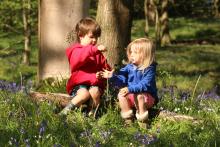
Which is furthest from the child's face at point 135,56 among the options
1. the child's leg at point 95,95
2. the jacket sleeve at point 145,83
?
the child's leg at point 95,95

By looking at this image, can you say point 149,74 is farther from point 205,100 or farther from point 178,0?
point 178,0

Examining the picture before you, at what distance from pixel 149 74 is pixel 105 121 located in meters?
0.69

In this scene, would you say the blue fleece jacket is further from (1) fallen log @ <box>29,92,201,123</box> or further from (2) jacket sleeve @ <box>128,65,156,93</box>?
(1) fallen log @ <box>29,92,201,123</box>

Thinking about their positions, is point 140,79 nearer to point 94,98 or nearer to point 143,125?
point 143,125

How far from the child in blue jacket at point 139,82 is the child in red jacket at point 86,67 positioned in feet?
0.77

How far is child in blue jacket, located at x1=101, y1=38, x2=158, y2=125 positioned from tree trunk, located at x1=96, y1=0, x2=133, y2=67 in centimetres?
278

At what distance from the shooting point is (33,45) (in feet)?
85.6

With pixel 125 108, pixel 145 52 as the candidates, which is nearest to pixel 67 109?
pixel 125 108

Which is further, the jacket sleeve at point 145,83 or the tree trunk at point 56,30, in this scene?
the tree trunk at point 56,30

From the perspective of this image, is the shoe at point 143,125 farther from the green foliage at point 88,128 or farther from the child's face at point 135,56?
the child's face at point 135,56

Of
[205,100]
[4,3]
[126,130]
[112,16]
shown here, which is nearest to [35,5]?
[4,3]

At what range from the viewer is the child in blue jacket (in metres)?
5.81

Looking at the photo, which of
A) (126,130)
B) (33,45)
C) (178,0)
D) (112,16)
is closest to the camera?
(126,130)

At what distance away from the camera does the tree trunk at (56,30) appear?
8.24 metres
